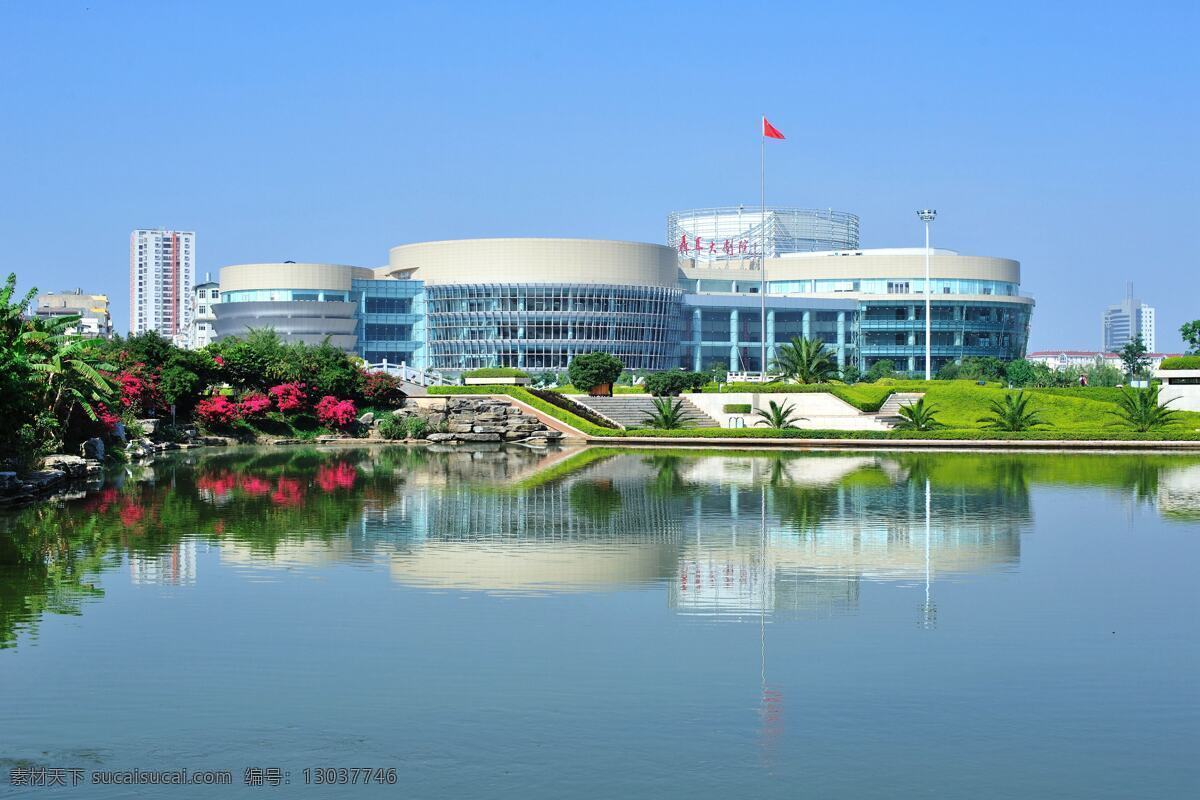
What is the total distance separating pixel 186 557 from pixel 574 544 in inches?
244

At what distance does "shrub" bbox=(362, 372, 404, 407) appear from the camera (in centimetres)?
6150

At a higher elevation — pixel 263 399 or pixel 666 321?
pixel 666 321

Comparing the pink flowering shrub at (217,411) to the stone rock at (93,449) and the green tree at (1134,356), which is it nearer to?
the stone rock at (93,449)

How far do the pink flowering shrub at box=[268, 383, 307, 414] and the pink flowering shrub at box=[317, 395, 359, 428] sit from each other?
0.97 meters

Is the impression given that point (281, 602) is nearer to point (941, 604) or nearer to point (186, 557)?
point (186, 557)

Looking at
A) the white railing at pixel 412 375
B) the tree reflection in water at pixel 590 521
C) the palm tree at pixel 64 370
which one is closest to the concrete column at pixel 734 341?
the white railing at pixel 412 375

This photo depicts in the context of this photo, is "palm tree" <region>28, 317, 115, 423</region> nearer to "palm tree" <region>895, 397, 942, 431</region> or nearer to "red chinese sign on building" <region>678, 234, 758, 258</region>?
"palm tree" <region>895, 397, 942, 431</region>

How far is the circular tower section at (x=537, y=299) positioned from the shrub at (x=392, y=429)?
5276 centimetres

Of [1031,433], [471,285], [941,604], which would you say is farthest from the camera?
[471,285]

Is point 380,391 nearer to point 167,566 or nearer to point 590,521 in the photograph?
point 590,521

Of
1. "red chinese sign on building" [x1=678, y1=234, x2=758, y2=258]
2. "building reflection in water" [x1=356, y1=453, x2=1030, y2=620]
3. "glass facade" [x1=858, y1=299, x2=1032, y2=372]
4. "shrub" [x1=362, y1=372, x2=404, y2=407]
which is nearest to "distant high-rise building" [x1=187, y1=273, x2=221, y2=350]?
"red chinese sign on building" [x1=678, y1=234, x2=758, y2=258]

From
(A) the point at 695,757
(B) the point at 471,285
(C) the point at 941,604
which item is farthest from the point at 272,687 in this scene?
(B) the point at 471,285

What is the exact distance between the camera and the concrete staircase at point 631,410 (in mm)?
61188

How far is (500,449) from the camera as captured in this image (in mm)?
54469
